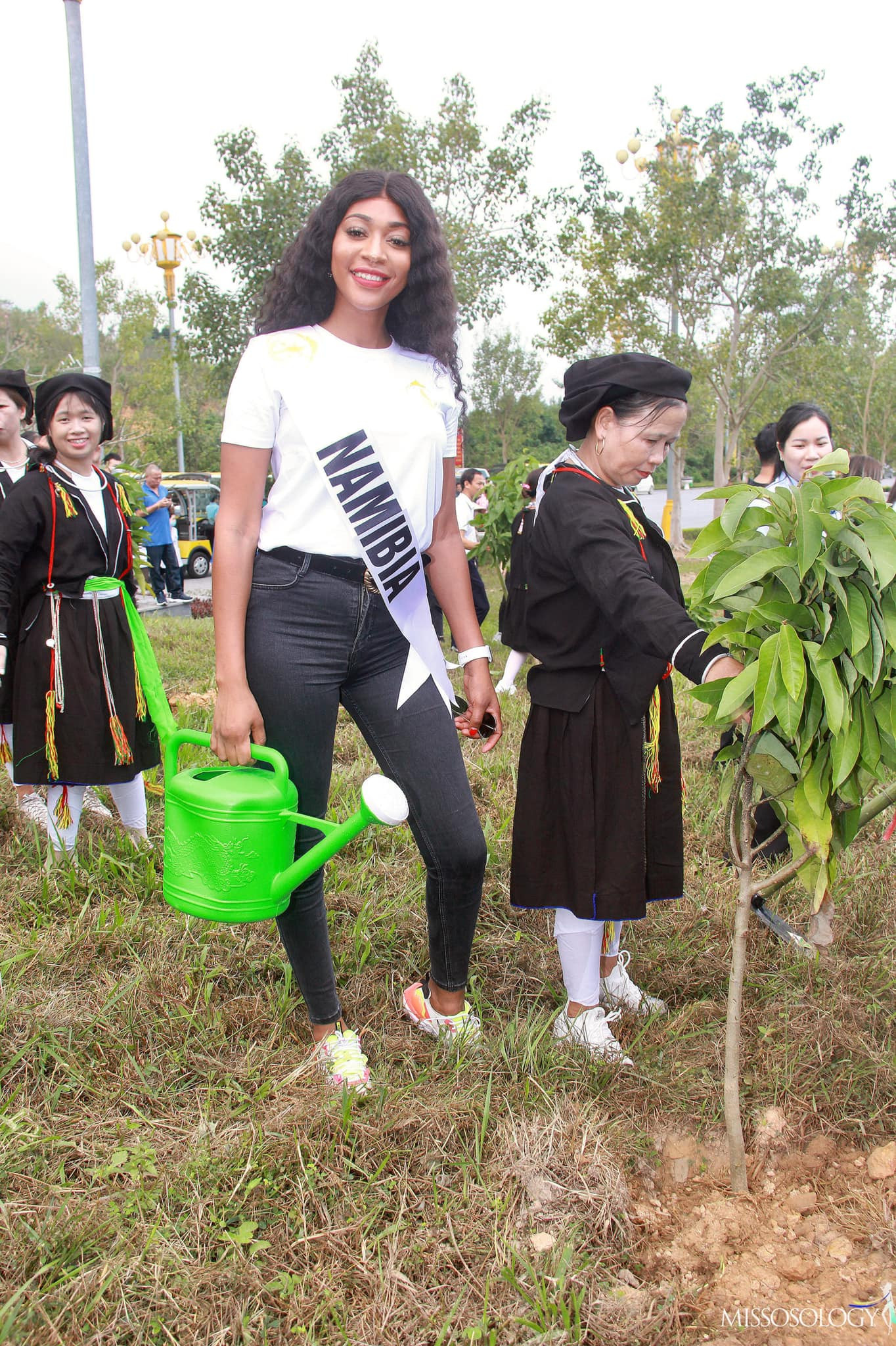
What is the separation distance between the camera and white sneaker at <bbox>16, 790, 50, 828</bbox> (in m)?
3.47

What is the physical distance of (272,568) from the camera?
1.91 m

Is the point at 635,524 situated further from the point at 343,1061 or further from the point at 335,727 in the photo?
the point at 343,1061

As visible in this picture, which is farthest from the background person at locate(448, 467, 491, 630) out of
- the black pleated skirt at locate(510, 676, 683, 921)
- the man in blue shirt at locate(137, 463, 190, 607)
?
the man in blue shirt at locate(137, 463, 190, 607)

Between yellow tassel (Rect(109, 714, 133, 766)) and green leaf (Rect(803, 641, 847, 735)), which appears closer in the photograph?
green leaf (Rect(803, 641, 847, 735))

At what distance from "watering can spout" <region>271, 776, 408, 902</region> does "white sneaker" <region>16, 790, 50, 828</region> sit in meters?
1.97

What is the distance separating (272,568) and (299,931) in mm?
797

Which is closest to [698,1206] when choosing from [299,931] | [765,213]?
[299,931]

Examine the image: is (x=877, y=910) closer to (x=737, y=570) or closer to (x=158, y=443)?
(x=737, y=570)

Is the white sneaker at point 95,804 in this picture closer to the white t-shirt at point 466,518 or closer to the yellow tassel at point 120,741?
the yellow tassel at point 120,741

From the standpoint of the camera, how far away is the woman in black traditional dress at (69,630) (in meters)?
3.10

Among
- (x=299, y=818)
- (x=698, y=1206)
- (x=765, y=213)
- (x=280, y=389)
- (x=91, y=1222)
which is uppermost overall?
(x=765, y=213)

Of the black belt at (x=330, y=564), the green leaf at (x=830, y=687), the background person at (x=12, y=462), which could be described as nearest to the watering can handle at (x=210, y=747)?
the black belt at (x=330, y=564)

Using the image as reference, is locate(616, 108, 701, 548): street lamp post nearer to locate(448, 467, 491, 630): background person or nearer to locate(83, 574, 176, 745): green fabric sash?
locate(448, 467, 491, 630): background person

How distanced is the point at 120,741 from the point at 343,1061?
147cm
